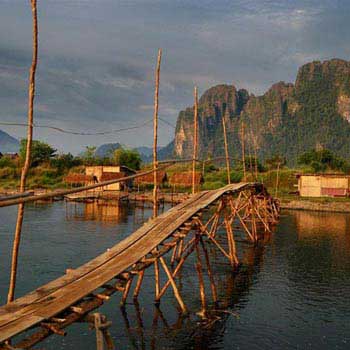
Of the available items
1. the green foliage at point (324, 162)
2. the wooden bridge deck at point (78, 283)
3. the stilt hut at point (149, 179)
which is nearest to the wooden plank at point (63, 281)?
the wooden bridge deck at point (78, 283)

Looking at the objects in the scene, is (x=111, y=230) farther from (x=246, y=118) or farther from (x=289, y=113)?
(x=246, y=118)

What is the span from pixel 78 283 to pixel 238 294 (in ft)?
36.3

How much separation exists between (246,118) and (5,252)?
176209 mm

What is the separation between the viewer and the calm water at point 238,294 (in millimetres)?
14934

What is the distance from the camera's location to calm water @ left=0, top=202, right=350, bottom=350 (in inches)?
588

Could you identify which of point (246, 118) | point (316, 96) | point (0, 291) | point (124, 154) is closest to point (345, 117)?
point (316, 96)

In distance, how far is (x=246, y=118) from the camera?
7726 inches

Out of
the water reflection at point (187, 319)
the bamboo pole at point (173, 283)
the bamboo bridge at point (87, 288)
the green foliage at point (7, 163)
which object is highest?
the green foliage at point (7, 163)

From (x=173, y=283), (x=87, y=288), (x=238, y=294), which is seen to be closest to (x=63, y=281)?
(x=87, y=288)

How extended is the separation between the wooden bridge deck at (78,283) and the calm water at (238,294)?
3.29 metres

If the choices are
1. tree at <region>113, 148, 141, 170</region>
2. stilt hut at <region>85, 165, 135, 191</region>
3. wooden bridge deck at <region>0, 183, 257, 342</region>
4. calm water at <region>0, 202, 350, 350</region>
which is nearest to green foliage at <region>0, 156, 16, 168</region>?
tree at <region>113, 148, 141, 170</region>

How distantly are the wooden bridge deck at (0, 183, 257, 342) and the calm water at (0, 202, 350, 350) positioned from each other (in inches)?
130

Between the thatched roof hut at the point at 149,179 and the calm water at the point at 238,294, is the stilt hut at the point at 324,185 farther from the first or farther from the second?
the calm water at the point at 238,294

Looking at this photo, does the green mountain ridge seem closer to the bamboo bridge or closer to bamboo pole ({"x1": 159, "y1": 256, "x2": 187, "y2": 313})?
the bamboo bridge
